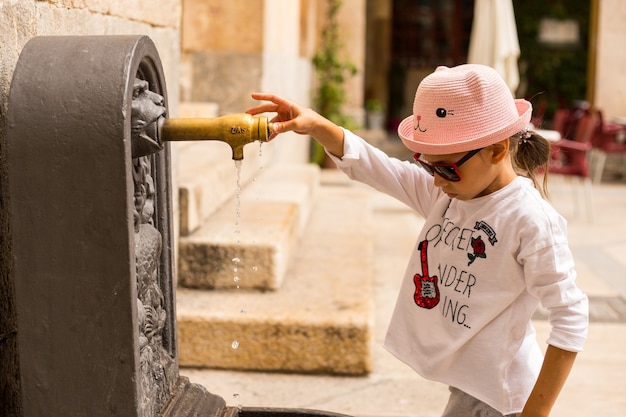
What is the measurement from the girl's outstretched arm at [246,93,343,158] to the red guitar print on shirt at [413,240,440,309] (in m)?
0.34

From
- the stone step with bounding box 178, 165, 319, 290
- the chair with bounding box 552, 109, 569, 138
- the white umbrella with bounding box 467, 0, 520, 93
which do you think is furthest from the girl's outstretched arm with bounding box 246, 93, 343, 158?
the chair with bounding box 552, 109, 569, 138

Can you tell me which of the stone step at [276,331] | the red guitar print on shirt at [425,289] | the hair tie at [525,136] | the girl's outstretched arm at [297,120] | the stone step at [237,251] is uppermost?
the girl's outstretched arm at [297,120]

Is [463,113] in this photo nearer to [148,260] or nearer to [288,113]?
[288,113]

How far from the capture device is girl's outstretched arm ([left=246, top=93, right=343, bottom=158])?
1.80m

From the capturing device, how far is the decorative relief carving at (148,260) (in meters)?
1.51

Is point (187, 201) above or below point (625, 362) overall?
above

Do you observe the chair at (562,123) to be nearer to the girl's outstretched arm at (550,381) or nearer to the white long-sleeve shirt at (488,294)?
the white long-sleeve shirt at (488,294)

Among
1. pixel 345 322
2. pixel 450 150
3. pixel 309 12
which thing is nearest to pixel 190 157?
pixel 345 322

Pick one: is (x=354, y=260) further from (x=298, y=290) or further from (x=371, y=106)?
(x=371, y=106)

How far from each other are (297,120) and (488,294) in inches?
21.2

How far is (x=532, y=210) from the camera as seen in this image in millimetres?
1786

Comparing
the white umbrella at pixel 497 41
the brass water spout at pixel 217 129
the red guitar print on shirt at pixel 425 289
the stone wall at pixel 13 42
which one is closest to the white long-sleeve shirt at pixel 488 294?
the red guitar print on shirt at pixel 425 289

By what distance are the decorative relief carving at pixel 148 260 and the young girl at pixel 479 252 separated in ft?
0.99

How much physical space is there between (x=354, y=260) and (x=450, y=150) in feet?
7.71
